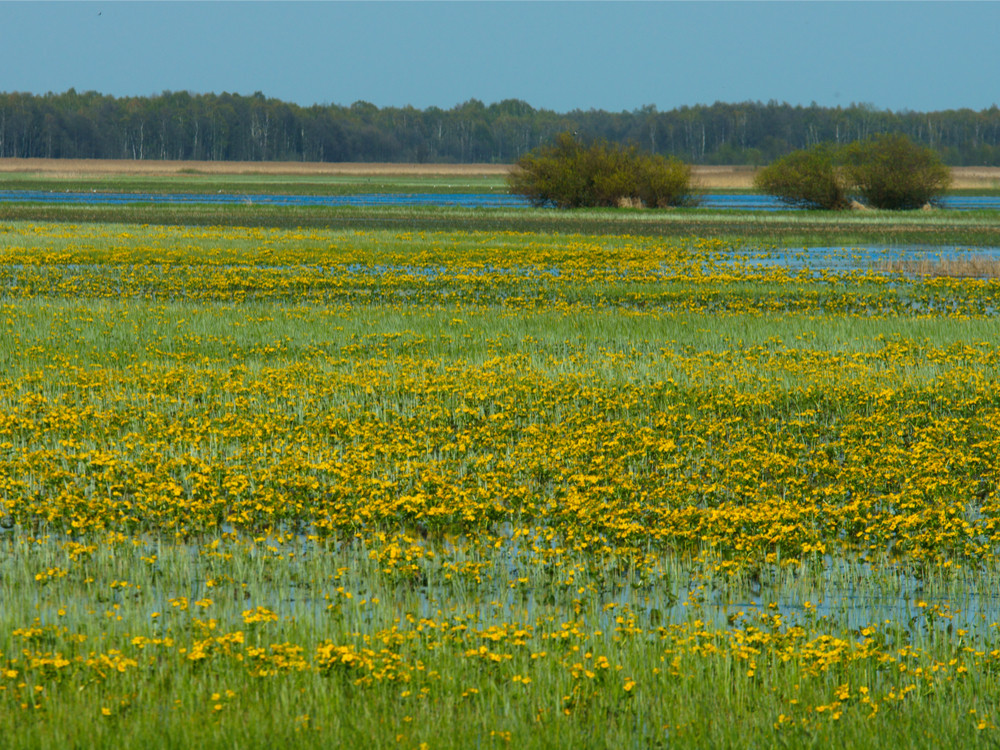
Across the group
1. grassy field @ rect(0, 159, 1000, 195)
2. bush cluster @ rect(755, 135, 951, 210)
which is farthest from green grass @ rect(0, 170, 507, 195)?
bush cluster @ rect(755, 135, 951, 210)

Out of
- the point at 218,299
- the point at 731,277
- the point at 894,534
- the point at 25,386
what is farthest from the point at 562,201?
the point at 894,534

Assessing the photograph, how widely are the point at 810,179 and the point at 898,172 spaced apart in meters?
6.42

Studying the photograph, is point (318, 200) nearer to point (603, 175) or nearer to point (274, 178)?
point (603, 175)

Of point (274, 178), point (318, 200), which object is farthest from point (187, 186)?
point (318, 200)

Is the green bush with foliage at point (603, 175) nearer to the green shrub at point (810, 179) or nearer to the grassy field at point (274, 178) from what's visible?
the grassy field at point (274, 178)

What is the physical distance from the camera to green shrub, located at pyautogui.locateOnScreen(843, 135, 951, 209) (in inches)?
3127

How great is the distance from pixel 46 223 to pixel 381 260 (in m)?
26.5

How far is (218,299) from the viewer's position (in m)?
30.2

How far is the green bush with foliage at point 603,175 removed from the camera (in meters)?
81.9

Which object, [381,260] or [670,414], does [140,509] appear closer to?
[670,414]

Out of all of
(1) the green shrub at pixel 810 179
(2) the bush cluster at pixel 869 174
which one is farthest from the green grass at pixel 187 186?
(2) the bush cluster at pixel 869 174

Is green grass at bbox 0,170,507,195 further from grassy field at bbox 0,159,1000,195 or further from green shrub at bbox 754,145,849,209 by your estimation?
green shrub at bbox 754,145,849,209

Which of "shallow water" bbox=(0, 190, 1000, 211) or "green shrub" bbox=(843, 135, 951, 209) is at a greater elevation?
"green shrub" bbox=(843, 135, 951, 209)

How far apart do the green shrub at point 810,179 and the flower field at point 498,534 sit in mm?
58253
